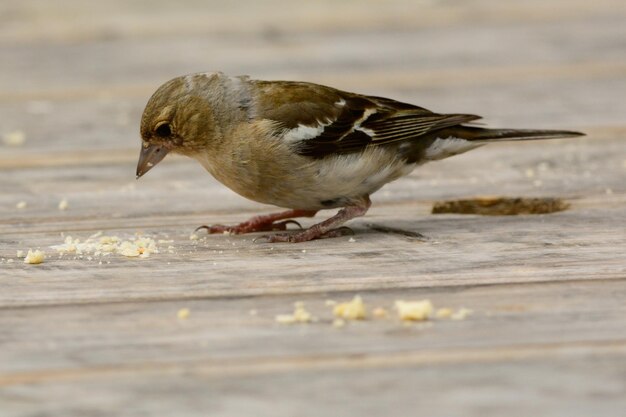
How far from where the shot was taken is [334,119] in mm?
4051

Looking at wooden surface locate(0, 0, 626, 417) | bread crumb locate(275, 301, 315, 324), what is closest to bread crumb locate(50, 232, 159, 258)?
wooden surface locate(0, 0, 626, 417)

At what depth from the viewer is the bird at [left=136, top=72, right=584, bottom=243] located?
12.7 ft

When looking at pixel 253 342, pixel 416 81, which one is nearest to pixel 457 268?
pixel 253 342

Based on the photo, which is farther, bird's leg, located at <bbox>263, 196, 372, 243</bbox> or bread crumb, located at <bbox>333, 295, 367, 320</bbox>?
bird's leg, located at <bbox>263, 196, 372, 243</bbox>

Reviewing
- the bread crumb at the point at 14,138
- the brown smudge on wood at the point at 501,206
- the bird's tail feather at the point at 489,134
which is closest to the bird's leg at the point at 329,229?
the brown smudge on wood at the point at 501,206

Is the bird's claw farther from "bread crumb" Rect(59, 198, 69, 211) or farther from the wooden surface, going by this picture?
"bread crumb" Rect(59, 198, 69, 211)

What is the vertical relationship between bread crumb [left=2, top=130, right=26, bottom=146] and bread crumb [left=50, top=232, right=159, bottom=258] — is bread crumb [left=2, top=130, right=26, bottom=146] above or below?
above

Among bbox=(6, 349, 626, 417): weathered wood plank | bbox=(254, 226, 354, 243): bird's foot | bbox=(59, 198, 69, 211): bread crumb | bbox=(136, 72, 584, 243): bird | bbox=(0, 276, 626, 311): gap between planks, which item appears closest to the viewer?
bbox=(6, 349, 626, 417): weathered wood plank

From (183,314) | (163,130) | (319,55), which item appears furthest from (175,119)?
(319,55)

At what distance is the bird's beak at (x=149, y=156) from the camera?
4.02 meters

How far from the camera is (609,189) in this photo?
4.05 metres

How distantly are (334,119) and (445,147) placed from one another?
411mm

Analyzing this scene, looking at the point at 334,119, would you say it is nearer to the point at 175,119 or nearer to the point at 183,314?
the point at 175,119

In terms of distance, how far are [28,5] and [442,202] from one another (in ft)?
15.9
